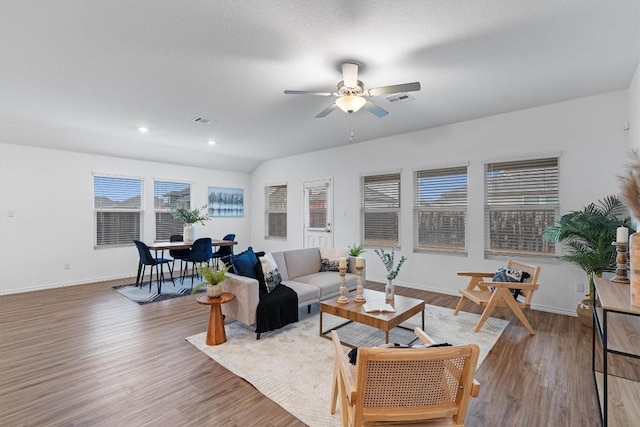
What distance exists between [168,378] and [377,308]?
191cm

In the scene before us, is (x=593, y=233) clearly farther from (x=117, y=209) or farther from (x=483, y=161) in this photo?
(x=117, y=209)

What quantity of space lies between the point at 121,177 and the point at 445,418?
702 centimetres

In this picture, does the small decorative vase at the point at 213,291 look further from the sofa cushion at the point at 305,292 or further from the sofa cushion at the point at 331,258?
the sofa cushion at the point at 331,258

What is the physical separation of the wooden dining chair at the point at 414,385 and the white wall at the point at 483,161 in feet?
12.5

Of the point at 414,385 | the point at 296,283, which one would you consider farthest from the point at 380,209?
the point at 414,385

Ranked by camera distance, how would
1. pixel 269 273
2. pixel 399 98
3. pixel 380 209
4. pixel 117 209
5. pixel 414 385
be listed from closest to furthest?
1. pixel 414 385
2. pixel 269 273
3. pixel 399 98
4. pixel 380 209
5. pixel 117 209

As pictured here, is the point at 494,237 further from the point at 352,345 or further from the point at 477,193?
the point at 352,345

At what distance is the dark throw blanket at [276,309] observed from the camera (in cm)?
314

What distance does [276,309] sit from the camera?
128 inches

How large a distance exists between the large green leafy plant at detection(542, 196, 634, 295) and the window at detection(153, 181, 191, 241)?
7.07 meters

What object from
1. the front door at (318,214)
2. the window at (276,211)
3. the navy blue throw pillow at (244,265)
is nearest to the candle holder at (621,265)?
the navy blue throw pillow at (244,265)

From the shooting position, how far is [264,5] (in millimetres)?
2096

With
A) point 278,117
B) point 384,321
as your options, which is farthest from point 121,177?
point 384,321

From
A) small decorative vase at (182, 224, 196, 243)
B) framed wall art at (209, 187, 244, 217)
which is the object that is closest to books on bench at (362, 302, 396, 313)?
small decorative vase at (182, 224, 196, 243)
